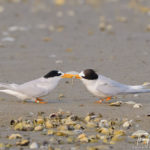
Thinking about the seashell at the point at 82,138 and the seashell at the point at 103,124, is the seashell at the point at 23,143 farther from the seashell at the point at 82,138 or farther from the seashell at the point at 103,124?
the seashell at the point at 103,124

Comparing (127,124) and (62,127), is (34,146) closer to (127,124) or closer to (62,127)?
(62,127)

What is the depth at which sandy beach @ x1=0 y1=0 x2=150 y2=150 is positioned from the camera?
5.97 m

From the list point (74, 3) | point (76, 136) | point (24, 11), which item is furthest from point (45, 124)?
point (74, 3)

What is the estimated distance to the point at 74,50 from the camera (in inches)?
415

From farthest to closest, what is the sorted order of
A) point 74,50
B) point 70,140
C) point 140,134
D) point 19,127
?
point 74,50 < point 19,127 < point 140,134 < point 70,140

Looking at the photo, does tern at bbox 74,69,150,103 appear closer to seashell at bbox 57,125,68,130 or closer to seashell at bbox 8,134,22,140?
seashell at bbox 57,125,68,130

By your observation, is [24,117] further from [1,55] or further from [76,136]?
[1,55]

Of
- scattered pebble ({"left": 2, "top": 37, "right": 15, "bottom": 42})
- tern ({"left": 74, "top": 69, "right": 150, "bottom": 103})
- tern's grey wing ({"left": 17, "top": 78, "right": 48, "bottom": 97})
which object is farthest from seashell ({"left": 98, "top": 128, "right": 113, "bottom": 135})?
scattered pebble ({"left": 2, "top": 37, "right": 15, "bottom": 42})

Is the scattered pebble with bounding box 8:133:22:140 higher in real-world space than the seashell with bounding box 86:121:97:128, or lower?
lower

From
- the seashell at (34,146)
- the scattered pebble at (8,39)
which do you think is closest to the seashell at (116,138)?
the seashell at (34,146)

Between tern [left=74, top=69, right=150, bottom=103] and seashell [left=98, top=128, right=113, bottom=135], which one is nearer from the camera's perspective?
seashell [left=98, top=128, right=113, bottom=135]

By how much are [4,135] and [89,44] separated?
658cm

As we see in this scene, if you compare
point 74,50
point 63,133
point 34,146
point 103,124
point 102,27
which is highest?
point 102,27

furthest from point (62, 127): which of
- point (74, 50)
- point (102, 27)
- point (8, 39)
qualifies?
point (102, 27)
